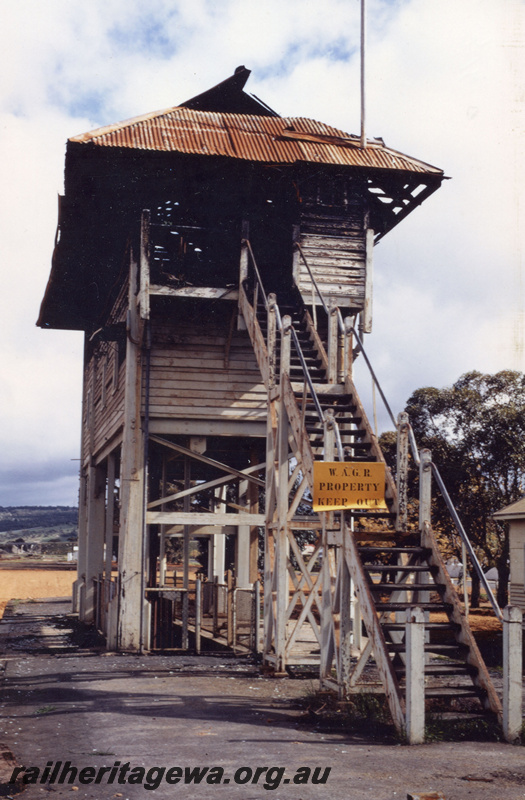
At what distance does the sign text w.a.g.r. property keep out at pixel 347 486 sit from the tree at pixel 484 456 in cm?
2188

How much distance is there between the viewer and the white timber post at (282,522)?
1346 cm

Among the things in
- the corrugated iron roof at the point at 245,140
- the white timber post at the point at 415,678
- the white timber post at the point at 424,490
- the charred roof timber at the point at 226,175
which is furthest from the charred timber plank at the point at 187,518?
the white timber post at the point at 415,678

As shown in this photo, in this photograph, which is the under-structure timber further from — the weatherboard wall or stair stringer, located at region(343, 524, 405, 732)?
stair stringer, located at region(343, 524, 405, 732)

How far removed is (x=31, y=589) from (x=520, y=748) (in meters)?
38.3

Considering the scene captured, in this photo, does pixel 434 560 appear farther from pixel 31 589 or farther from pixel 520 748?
pixel 31 589

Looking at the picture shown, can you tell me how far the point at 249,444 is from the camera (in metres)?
21.2

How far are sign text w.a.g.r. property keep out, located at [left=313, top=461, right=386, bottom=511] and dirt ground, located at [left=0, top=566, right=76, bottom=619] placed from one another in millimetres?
20080

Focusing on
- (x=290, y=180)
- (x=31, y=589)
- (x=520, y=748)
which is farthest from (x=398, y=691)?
(x=31, y=589)

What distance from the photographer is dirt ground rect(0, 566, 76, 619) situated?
3912 centimetres

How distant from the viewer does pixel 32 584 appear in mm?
47812

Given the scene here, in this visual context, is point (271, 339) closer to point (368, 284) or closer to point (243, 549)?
point (368, 284)

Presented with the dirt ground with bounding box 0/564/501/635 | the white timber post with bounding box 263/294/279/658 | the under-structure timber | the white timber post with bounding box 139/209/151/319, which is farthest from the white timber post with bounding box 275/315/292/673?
the dirt ground with bounding box 0/564/501/635

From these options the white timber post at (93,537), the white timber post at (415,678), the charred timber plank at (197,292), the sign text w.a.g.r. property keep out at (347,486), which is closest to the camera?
the white timber post at (415,678)

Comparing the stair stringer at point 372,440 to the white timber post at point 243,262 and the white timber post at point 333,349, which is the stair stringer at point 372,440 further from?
the white timber post at point 243,262
